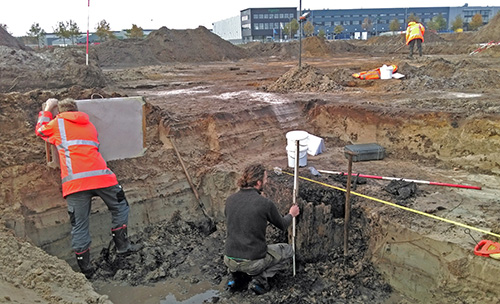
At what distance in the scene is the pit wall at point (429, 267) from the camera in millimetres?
3994

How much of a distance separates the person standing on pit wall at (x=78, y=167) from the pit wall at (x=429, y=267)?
11.7 feet

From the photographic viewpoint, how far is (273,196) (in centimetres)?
Result: 594

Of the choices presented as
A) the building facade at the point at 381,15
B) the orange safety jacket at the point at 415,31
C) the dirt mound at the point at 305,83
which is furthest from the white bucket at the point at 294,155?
the building facade at the point at 381,15

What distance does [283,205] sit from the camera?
18.7 ft

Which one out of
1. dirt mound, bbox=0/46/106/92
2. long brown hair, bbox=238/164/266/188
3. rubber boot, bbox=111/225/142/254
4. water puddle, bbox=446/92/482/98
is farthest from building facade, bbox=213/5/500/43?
long brown hair, bbox=238/164/266/188

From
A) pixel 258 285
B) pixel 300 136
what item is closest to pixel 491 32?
pixel 300 136

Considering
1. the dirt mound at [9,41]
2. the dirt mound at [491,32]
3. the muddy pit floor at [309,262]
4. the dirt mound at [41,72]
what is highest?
the dirt mound at [491,32]

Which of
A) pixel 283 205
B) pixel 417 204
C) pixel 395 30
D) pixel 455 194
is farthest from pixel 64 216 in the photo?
pixel 395 30

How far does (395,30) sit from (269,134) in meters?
50.8

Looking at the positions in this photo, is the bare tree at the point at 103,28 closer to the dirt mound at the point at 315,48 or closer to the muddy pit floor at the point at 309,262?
the dirt mound at the point at 315,48

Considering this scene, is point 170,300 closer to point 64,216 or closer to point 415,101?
point 64,216

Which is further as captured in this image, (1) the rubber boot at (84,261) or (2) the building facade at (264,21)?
(2) the building facade at (264,21)

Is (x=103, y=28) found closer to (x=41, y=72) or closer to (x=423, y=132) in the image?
(x=41, y=72)

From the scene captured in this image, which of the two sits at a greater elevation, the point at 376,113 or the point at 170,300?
the point at 376,113
